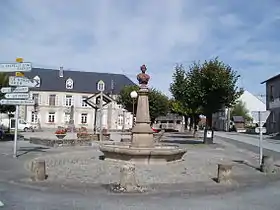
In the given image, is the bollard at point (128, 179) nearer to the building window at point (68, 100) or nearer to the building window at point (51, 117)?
the building window at point (51, 117)

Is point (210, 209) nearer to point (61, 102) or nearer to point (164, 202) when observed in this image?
point (164, 202)

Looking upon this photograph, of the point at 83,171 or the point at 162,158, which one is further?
the point at 162,158

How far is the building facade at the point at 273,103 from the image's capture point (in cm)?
5547

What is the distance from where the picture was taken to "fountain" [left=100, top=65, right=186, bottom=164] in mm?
14155

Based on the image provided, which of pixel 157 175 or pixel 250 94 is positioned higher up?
pixel 250 94

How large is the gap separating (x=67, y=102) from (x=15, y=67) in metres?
63.4

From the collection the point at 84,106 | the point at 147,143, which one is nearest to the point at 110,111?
the point at 84,106

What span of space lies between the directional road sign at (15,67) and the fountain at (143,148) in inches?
191

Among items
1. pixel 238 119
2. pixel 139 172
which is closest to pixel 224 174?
pixel 139 172

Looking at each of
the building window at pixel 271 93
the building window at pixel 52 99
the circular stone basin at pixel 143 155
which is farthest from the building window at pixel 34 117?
the circular stone basin at pixel 143 155

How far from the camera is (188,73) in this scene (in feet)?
99.9

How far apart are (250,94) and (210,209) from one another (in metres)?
97.3

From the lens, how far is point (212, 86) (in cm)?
2856

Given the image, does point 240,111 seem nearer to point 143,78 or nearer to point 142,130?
point 143,78
